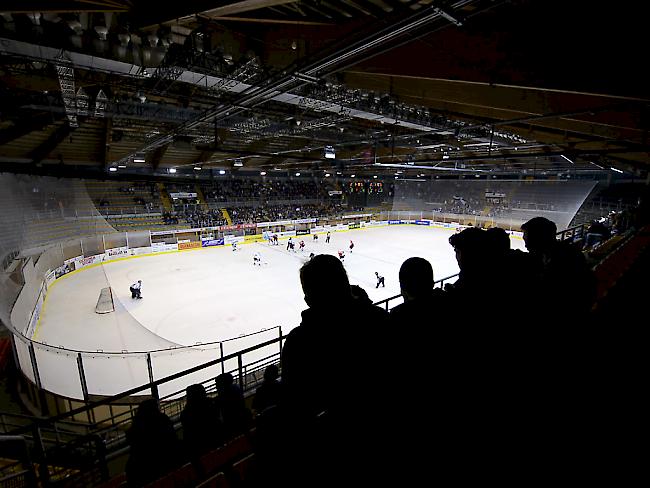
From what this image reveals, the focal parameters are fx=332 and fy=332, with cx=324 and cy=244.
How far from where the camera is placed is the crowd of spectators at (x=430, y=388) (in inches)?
45.1

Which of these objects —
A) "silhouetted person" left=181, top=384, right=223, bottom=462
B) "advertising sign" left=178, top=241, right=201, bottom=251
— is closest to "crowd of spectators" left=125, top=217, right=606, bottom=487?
"silhouetted person" left=181, top=384, right=223, bottom=462

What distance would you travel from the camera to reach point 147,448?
2654 millimetres

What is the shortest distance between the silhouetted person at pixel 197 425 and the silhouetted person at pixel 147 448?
0.36m

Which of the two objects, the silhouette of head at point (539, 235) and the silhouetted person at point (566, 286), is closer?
the silhouetted person at point (566, 286)

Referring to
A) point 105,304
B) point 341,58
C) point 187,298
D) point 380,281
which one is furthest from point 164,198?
point 341,58

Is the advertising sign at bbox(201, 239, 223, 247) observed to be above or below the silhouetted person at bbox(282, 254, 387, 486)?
below

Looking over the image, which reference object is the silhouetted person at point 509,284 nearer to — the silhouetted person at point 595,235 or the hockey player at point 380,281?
the silhouetted person at point 595,235

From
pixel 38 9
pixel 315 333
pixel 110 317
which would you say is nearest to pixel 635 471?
pixel 315 333

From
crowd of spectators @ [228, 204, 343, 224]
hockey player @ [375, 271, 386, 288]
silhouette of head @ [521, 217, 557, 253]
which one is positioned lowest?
hockey player @ [375, 271, 386, 288]

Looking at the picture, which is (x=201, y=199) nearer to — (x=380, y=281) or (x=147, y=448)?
(x=380, y=281)

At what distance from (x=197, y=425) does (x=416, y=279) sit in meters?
2.65

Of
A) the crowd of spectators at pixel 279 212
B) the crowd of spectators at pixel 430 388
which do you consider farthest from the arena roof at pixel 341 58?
the crowd of spectators at pixel 279 212

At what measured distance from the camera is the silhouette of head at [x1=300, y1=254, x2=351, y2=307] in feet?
4.92

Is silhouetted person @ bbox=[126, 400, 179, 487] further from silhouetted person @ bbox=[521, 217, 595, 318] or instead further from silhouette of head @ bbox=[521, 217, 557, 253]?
silhouette of head @ bbox=[521, 217, 557, 253]
